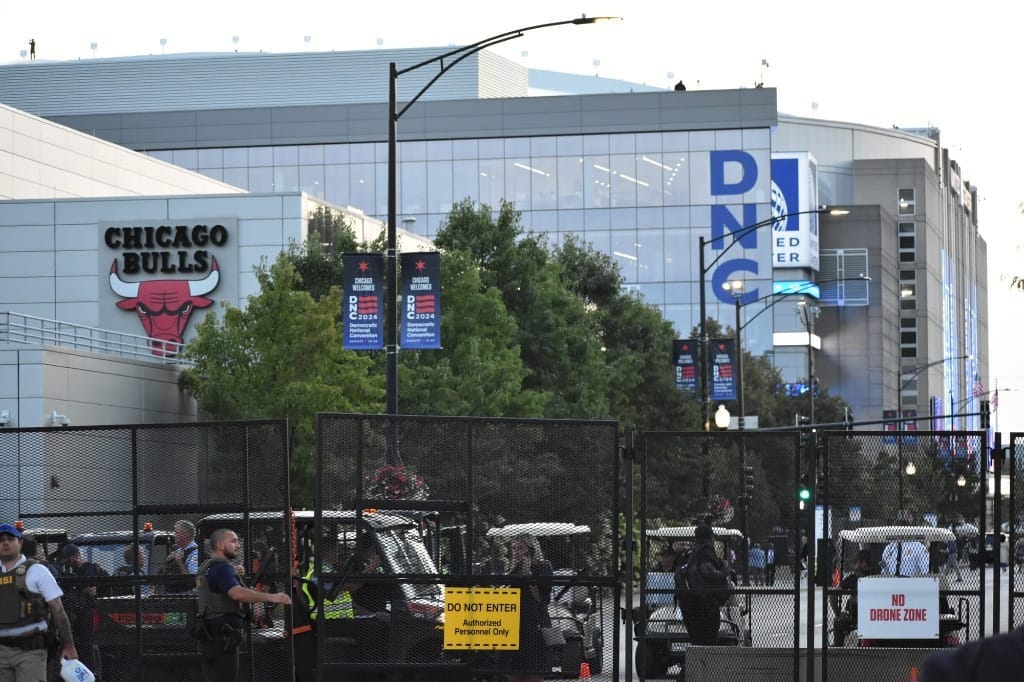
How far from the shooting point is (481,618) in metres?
14.5

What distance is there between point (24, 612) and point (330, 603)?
2658mm

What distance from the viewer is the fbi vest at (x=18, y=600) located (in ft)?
42.6

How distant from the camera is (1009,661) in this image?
11.3 ft

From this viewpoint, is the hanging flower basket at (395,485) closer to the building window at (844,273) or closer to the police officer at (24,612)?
the police officer at (24,612)

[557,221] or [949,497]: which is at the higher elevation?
[557,221]

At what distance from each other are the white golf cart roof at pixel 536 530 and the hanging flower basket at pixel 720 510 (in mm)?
1392

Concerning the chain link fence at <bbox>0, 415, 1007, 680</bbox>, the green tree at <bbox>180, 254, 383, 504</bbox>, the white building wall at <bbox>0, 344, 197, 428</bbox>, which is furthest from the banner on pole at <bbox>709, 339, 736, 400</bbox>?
the chain link fence at <bbox>0, 415, 1007, 680</bbox>

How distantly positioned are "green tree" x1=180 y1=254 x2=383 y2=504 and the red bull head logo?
1321cm

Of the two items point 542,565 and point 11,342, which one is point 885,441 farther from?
point 11,342

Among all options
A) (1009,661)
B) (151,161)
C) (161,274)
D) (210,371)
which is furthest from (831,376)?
(1009,661)

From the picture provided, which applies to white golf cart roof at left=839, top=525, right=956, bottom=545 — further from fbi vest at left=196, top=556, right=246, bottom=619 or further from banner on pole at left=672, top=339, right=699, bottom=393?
banner on pole at left=672, top=339, right=699, bottom=393

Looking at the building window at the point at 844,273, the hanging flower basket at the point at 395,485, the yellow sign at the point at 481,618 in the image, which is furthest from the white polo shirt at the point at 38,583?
the building window at the point at 844,273

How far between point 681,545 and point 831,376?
129559mm

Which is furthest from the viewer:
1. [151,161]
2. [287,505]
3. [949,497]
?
[151,161]
